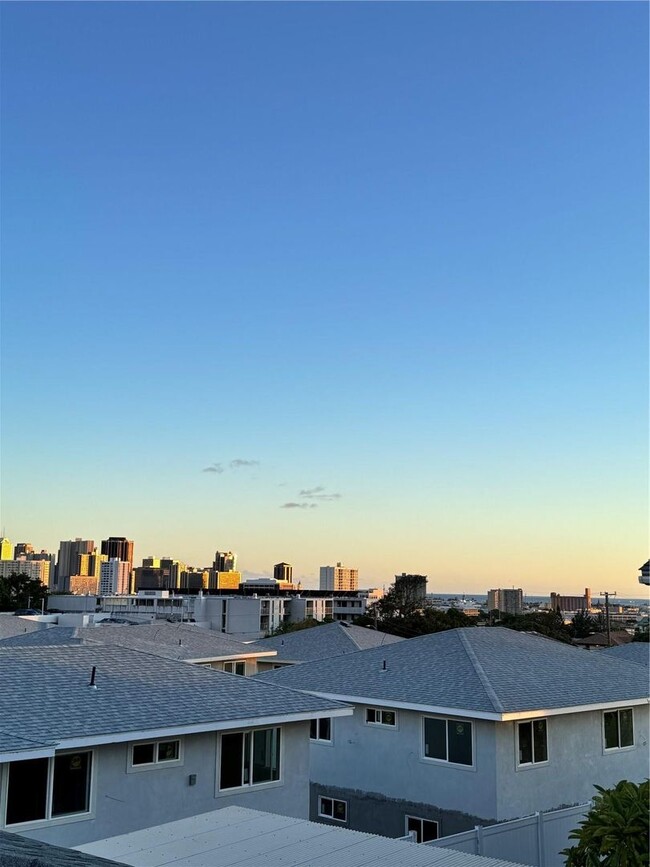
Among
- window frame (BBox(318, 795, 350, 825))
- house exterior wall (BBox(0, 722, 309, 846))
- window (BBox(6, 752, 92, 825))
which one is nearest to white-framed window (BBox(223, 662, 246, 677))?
window frame (BBox(318, 795, 350, 825))

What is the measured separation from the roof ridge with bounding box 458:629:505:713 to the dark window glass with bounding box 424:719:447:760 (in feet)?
4.94

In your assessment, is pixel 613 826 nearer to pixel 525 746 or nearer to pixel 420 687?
pixel 525 746

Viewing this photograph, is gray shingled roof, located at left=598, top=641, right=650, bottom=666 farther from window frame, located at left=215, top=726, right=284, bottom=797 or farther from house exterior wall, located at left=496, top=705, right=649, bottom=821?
window frame, located at left=215, top=726, right=284, bottom=797

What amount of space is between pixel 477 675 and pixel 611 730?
4622mm

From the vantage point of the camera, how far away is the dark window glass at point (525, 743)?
2188cm

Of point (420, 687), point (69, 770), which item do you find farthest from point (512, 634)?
point (69, 770)

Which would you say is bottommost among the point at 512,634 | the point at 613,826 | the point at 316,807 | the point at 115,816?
the point at 316,807

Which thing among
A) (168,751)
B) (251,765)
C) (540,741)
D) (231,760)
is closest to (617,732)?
(540,741)

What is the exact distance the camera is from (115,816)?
53.0 ft

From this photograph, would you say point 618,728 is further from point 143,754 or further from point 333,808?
point 143,754

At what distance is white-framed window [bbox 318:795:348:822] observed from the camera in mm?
24797

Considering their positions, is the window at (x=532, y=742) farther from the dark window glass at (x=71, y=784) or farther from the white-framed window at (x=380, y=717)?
the dark window glass at (x=71, y=784)

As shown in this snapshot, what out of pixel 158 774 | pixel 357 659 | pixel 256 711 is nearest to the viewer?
pixel 158 774

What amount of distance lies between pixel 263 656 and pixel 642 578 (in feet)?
76.8
